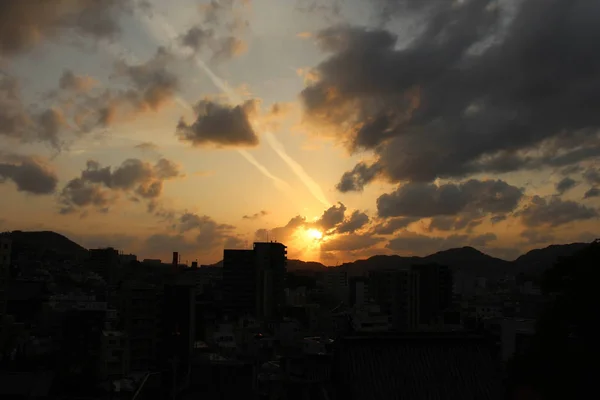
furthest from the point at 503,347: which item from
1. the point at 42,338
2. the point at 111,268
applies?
the point at 111,268

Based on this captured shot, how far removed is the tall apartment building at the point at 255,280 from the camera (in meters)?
127

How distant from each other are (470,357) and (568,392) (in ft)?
9.80

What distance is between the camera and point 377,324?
92000 mm

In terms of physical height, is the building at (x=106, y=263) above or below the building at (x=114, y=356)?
above

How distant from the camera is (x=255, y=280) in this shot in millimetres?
133625

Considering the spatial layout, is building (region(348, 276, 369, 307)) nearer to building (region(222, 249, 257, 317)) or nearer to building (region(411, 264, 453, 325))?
building (region(411, 264, 453, 325))

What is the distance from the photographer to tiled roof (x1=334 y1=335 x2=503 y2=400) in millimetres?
16609

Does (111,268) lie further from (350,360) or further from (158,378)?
(350,360)

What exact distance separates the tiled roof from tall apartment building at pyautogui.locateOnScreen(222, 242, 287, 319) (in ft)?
339

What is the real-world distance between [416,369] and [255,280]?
118 m

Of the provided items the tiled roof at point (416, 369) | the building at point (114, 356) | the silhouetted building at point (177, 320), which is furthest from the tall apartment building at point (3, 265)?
the tiled roof at point (416, 369)

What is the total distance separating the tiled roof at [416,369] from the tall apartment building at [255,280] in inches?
4065

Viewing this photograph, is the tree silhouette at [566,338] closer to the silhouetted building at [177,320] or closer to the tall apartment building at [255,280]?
the silhouetted building at [177,320]

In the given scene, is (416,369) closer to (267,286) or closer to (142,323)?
(142,323)
